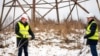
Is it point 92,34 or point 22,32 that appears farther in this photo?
point 22,32

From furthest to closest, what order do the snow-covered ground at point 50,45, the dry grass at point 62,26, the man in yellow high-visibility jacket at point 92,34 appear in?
the dry grass at point 62,26, the snow-covered ground at point 50,45, the man in yellow high-visibility jacket at point 92,34

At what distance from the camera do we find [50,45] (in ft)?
60.0

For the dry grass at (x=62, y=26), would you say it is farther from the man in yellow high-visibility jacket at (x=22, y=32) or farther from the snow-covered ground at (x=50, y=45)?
the man in yellow high-visibility jacket at (x=22, y=32)

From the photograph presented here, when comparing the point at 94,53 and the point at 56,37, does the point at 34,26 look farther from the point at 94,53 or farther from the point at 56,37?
the point at 94,53

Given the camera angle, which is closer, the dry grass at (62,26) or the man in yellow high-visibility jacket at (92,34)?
the man in yellow high-visibility jacket at (92,34)

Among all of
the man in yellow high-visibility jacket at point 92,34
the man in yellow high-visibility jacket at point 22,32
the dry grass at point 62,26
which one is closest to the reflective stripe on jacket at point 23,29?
the man in yellow high-visibility jacket at point 22,32

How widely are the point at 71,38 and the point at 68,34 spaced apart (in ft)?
2.58

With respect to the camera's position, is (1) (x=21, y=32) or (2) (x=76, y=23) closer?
(1) (x=21, y=32)

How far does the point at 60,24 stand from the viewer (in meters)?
22.0

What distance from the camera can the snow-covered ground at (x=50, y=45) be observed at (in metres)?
16.5

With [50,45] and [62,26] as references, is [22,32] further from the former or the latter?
[62,26]

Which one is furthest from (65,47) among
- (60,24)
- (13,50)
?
(60,24)

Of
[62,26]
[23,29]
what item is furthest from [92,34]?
[62,26]

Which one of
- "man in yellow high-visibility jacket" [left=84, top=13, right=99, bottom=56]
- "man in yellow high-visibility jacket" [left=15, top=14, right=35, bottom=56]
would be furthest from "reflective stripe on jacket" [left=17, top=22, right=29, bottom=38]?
"man in yellow high-visibility jacket" [left=84, top=13, right=99, bottom=56]
